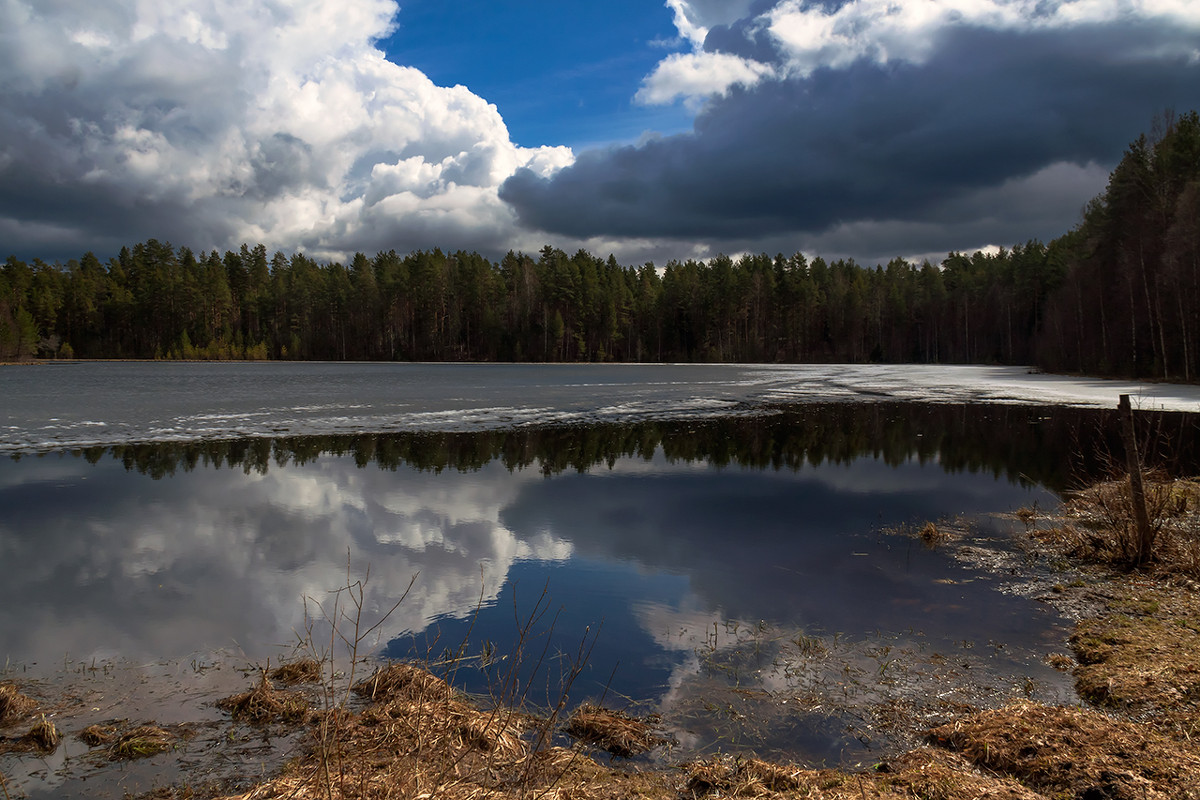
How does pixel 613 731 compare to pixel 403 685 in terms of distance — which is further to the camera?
pixel 403 685

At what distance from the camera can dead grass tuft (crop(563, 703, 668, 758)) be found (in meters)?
5.35

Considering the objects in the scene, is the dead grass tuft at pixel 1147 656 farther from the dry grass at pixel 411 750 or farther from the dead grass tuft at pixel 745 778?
the dry grass at pixel 411 750

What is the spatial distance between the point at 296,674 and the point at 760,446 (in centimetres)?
1808

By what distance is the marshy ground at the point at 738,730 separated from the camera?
4293 mm

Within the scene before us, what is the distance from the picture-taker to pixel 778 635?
760cm

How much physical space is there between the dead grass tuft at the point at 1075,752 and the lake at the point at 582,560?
66cm

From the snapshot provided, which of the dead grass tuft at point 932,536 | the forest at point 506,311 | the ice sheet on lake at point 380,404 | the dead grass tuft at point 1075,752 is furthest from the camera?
the forest at point 506,311

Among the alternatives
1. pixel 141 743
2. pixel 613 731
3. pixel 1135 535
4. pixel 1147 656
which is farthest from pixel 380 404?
pixel 1147 656

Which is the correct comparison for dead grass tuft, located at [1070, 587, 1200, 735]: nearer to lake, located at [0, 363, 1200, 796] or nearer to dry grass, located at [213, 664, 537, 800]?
lake, located at [0, 363, 1200, 796]

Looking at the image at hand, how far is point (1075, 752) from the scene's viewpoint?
4.57 m

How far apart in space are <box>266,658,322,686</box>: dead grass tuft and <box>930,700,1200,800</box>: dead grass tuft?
5545 mm

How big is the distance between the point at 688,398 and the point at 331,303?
4182 inches

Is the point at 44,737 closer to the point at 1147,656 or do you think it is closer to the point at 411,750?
the point at 411,750

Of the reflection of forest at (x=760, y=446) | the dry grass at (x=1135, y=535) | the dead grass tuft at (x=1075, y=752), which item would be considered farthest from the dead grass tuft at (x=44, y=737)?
the reflection of forest at (x=760, y=446)
